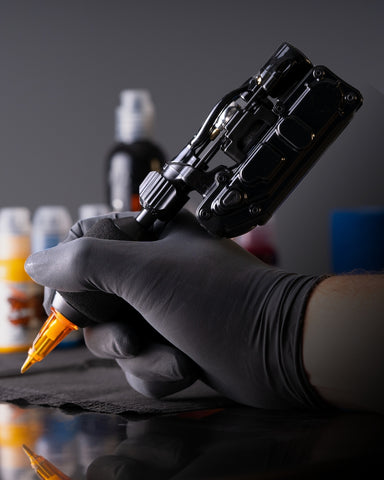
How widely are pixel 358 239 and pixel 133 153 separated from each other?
434 millimetres

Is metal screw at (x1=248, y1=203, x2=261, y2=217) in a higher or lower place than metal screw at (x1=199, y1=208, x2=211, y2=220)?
higher

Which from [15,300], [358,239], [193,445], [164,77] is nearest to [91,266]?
[193,445]

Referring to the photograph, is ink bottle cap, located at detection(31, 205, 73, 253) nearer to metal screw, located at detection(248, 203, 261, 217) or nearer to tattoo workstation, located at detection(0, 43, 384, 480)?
tattoo workstation, located at detection(0, 43, 384, 480)

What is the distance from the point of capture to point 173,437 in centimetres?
58

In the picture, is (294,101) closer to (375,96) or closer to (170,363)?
(170,363)

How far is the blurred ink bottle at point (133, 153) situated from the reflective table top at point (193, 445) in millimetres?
617

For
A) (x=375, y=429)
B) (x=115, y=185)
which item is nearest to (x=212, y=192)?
(x=375, y=429)

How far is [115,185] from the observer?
4.16 ft

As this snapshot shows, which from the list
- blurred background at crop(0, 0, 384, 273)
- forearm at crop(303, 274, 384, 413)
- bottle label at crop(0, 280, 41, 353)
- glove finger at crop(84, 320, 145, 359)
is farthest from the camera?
blurred background at crop(0, 0, 384, 273)

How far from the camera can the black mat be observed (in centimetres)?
69

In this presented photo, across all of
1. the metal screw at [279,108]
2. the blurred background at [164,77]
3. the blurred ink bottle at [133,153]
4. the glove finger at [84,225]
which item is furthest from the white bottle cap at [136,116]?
the metal screw at [279,108]

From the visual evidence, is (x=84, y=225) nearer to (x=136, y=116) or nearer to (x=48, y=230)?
(x=48, y=230)

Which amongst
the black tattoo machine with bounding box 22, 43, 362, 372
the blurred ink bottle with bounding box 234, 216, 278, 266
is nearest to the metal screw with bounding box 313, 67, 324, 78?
the black tattoo machine with bounding box 22, 43, 362, 372

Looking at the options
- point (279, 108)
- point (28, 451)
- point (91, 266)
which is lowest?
point (28, 451)
